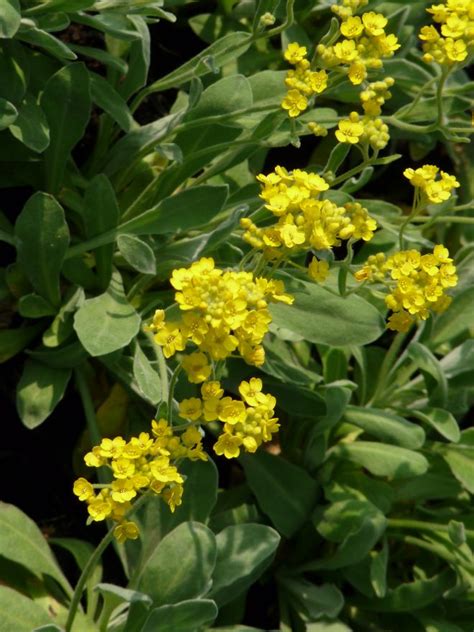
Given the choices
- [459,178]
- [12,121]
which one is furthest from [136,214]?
[459,178]

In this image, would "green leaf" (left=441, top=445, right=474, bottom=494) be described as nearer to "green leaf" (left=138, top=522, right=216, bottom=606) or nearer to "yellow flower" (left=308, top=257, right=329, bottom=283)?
"green leaf" (left=138, top=522, right=216, bottom=606)

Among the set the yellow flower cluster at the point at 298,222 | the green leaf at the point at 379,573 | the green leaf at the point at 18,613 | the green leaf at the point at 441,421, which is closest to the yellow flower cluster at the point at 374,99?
the yellow flower cluster at the point at 298,222

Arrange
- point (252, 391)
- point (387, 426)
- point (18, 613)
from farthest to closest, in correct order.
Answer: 1. point (387, 426)
2. point (18, 613)
3. point (252, 391)

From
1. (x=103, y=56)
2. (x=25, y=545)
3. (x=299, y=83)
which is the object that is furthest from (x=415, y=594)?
(x=103, y=56)

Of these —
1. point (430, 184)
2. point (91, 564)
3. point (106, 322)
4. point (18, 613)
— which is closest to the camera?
point (91, 564)

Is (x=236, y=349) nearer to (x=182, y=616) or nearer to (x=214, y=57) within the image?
(x=182, y=616)

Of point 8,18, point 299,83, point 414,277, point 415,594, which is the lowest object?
point 415,594

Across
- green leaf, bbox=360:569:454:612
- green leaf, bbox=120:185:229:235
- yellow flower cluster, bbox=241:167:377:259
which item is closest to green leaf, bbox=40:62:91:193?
green leaf, bbox=120:185:229:235
